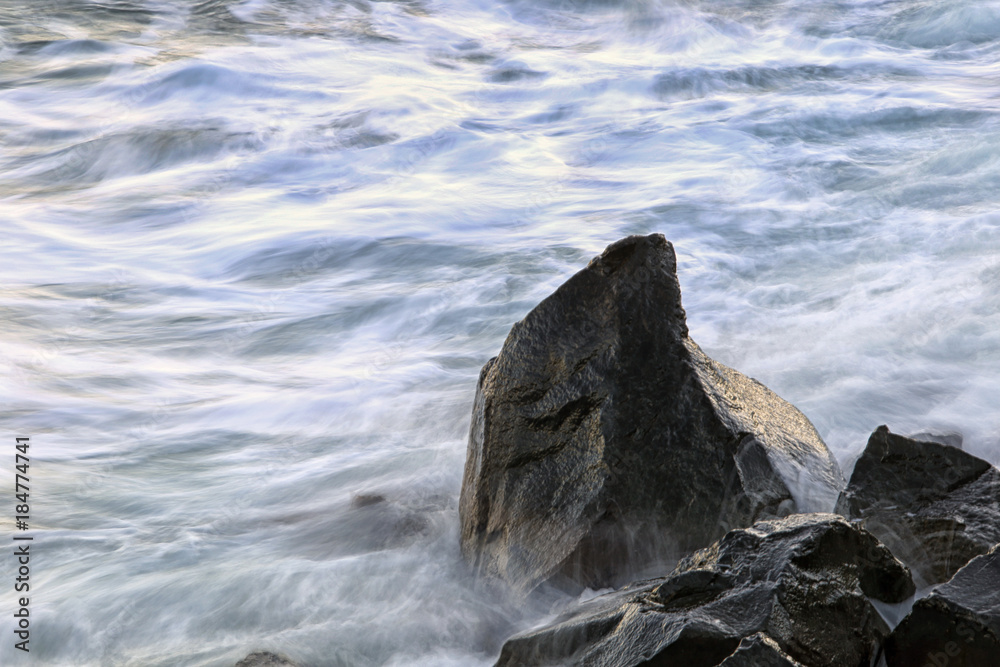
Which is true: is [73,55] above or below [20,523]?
above

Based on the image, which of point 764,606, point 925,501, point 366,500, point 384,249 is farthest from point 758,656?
point 384,249

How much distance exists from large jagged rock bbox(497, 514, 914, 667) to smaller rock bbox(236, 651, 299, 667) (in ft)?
3.01

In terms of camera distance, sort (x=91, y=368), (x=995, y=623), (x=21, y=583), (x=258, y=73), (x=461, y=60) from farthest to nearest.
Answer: (x=461, y=60)
(x=258, y=73)
(x=91, y=368)
(x=21, y=583)
(x=995, y=623)

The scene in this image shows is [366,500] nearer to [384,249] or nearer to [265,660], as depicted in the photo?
[265,660]

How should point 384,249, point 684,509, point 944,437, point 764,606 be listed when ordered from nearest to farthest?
point 764,606
point 684,509
point 944,437
point 384,249

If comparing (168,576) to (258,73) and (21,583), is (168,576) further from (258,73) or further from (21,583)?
(258,73)

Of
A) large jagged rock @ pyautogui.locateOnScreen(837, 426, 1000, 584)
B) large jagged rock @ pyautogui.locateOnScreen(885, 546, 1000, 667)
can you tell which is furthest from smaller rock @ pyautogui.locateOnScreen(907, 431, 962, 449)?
large jagged rock @ pyautogui.locateOnScreen(885, 546, 1000, 667)

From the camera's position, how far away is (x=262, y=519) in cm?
399

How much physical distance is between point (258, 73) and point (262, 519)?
842 centimetres

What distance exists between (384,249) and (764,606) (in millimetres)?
5811

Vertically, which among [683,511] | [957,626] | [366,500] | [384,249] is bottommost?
[366,500]

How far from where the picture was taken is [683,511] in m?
2.87

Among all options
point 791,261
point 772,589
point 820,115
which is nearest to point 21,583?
point 772,589

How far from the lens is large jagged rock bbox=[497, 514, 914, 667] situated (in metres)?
2.07
